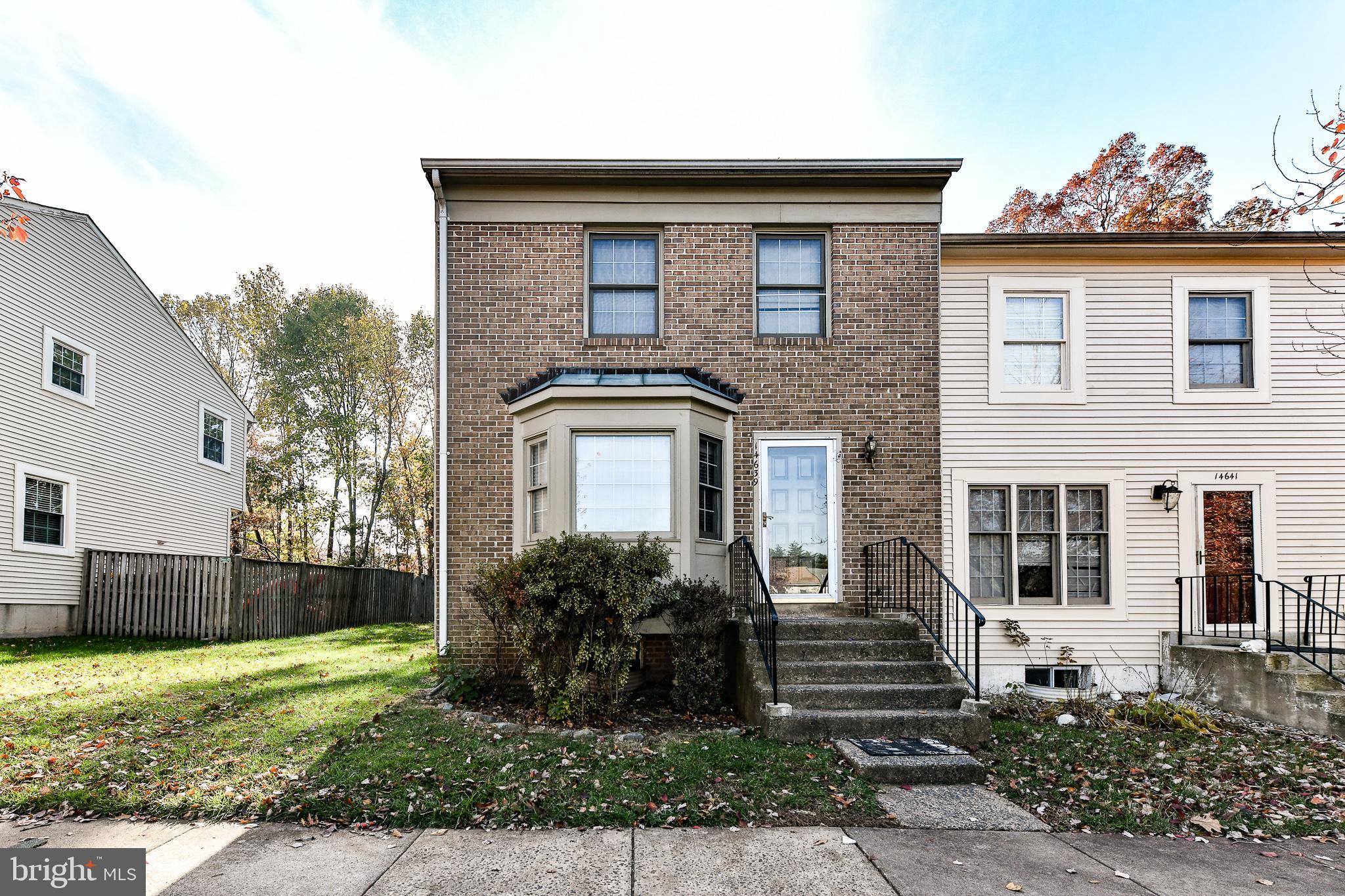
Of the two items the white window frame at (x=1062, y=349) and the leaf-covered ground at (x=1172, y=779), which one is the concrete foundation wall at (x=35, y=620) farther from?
the white window frame at (x=1062, y=349)

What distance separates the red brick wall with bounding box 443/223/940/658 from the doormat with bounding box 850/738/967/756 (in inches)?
100

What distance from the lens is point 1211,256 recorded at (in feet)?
29.6

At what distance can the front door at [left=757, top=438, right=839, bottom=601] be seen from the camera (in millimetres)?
8445

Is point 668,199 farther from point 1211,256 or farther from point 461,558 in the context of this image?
point 1211,256

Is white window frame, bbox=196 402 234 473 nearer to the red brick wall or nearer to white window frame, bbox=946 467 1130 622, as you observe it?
the red brick wall

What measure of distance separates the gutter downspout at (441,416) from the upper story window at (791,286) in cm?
397

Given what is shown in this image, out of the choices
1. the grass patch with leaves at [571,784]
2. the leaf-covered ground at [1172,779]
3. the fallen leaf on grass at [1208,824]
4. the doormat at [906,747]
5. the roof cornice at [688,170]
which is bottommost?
the leaf-covered ground at [1172,779]

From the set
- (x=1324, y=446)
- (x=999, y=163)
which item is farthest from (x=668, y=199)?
(x=999, y=163)

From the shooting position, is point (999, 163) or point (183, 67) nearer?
point (183, 67)

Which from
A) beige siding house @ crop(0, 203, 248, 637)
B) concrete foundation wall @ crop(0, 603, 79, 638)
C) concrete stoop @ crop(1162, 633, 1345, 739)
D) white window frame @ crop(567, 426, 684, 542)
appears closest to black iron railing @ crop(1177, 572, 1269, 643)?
concrete stoop @ crop(1162, 633, 1345, 739)

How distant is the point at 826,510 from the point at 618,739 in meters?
3.97

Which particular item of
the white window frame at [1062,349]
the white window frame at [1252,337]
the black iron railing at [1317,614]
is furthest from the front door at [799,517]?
the black iron railing at [1317,614]

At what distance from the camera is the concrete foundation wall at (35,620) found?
36.0 ft

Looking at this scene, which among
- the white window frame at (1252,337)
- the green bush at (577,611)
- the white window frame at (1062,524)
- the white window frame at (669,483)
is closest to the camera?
the green bush at (577,611)
